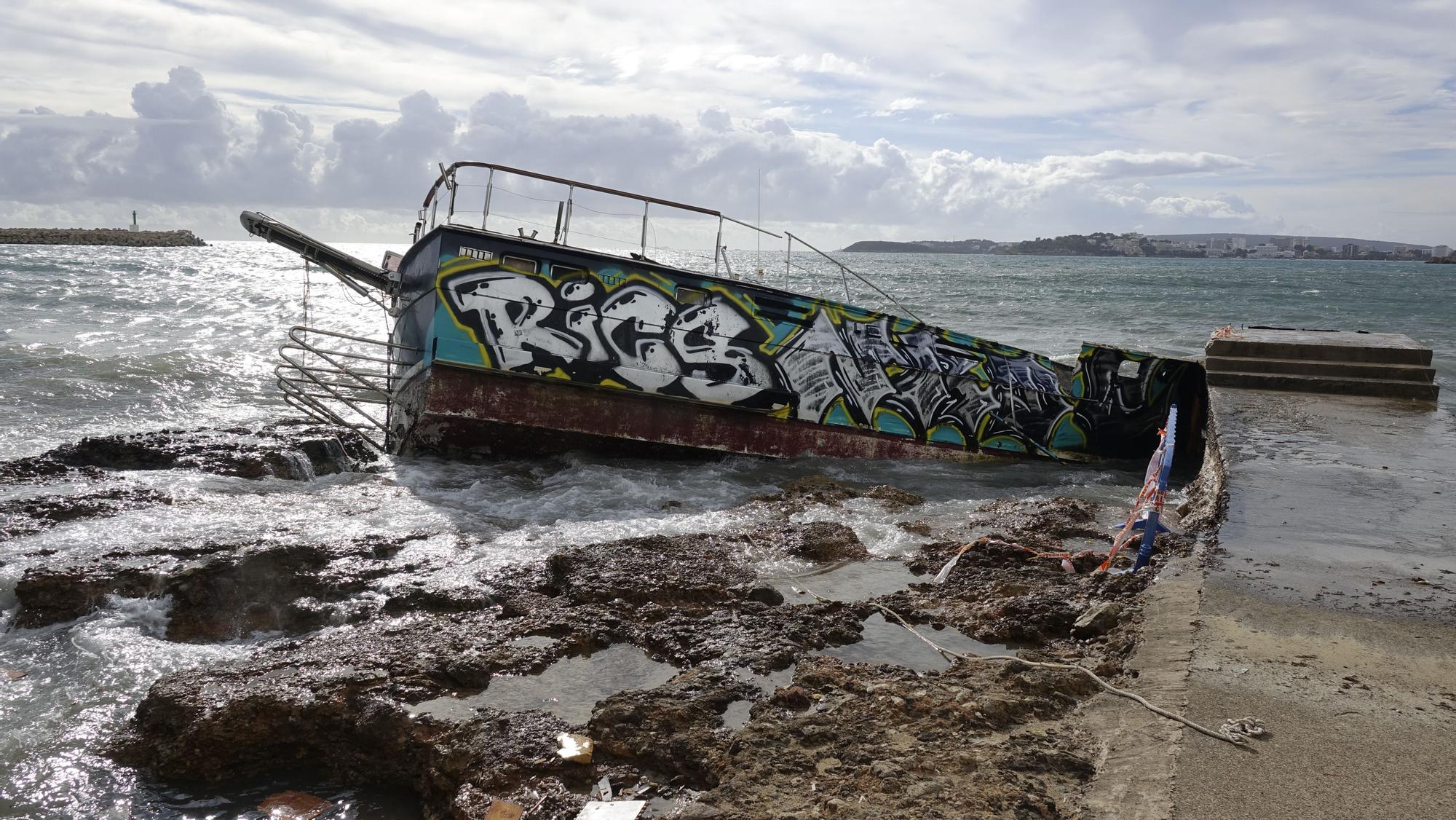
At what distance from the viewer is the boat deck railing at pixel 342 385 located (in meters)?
10.8

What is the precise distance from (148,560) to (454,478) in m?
3.93

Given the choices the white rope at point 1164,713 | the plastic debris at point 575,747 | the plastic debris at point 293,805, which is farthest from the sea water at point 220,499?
the white rope at point 1164,713

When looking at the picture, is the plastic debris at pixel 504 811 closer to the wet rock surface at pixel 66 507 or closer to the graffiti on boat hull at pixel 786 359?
the wet rock surface at pixel 66 507

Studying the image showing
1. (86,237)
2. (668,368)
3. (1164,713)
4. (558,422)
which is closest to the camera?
(1164,713)

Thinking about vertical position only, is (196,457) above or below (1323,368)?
below

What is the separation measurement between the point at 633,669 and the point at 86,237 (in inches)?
4452

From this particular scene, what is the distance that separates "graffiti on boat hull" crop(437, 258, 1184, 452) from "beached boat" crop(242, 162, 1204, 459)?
19mm

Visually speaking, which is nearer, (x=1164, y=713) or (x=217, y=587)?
(x=1164, y=713)

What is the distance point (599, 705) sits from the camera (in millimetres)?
4395

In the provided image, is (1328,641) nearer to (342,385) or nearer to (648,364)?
(648,364)

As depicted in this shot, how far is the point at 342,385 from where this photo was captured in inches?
492

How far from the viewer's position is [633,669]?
5.17 m

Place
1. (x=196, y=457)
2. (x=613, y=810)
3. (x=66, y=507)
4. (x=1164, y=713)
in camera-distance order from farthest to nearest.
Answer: (x=196, y=457)
(x=66, y=507)
(x=1164, y=713)
(x=613, y=810)

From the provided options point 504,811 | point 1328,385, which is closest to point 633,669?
point 504,811
